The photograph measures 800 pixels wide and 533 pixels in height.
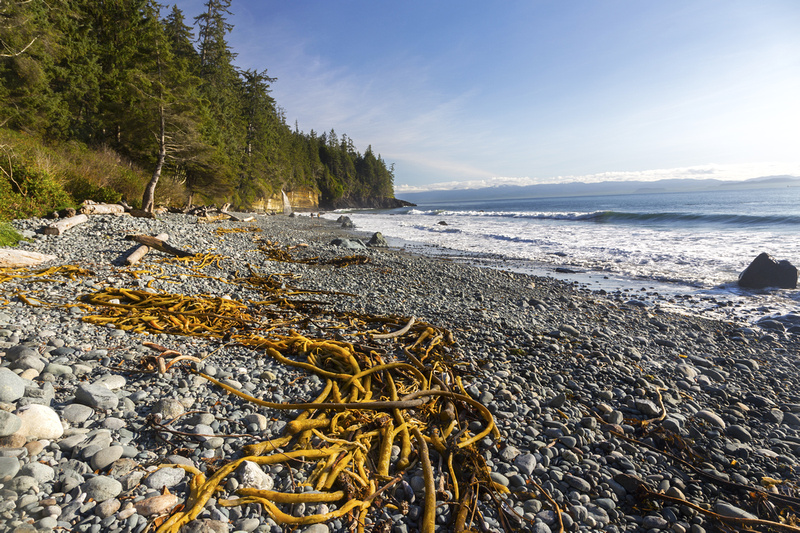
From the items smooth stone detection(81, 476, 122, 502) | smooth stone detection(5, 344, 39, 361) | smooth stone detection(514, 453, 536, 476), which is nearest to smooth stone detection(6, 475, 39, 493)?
smooth stone detection(81, 476, 122, 502)

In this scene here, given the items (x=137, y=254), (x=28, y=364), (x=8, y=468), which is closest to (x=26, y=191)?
(x=137, y=254)

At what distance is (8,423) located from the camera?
1.72 metres

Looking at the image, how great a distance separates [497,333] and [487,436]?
2.37m

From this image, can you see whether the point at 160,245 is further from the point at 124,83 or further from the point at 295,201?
the point at 295,201

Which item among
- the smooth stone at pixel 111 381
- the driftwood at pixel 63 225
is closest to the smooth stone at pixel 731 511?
the smooth stone at pixel 111 381

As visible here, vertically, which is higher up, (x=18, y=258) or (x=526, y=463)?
(x=18, y=258)

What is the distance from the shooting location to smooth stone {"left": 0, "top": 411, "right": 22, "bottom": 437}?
5.59 ft

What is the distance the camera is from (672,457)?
108 inches

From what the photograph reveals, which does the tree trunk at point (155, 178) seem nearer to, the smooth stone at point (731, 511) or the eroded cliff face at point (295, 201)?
the smooth stone at point (731, 511)

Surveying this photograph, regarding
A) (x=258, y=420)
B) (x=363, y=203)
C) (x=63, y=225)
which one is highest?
(x=363, y=203)

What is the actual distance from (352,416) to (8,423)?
6.28 ft

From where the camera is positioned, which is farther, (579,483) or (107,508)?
(579,483)

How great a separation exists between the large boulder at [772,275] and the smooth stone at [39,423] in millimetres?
13527

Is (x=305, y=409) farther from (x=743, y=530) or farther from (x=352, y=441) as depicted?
(x=743, y=530)
